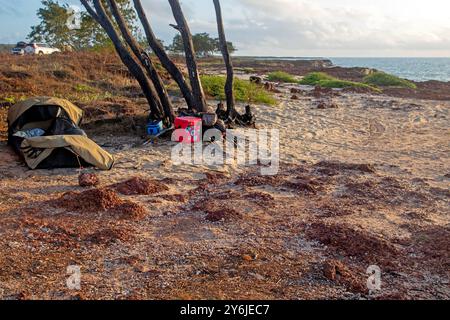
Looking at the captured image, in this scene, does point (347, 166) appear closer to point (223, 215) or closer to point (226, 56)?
point (223, 215)

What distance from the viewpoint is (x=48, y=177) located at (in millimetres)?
6145

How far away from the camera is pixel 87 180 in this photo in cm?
586

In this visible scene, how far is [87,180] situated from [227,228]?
2248 millimetres

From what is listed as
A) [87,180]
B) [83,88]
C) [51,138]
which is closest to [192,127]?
[51,138]

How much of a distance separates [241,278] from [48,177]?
3.70m

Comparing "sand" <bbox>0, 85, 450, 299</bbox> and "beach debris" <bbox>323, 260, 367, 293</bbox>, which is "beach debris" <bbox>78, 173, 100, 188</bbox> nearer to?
"sand" <bbox>0, 85, 450, 299</bbox>

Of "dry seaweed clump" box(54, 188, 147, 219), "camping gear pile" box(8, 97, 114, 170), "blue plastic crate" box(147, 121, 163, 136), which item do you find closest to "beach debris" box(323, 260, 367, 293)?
"dry seaweed clump" box(54, 188, 147, 219)

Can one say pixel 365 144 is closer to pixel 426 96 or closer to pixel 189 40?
pixel 189 40

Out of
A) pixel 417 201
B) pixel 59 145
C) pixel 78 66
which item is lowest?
pixel 417 201

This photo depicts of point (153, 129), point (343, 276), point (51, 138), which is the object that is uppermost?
point (51, 138)

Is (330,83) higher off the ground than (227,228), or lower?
higher

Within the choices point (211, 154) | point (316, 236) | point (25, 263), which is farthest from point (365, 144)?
point (25, 263)

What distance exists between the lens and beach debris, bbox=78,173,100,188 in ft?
19.1

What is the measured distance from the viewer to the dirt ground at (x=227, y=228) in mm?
3547
